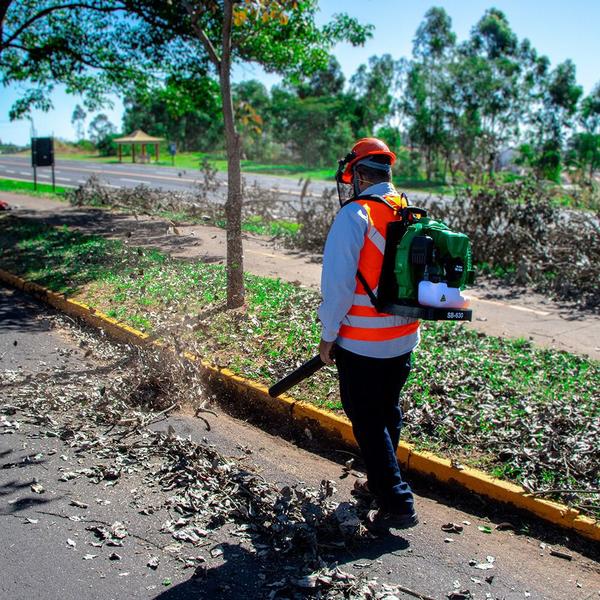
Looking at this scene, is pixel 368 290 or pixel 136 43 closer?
pixel 368 290

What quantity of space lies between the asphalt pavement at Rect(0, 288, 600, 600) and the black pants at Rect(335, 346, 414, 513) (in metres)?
0.28

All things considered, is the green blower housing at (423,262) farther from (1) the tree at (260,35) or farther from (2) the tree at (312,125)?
(2) the tree at (312,125)

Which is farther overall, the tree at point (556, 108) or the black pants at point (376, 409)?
the tree at point (556, 108)

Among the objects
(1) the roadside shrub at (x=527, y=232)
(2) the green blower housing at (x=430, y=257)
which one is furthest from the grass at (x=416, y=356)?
(1) the roadside shrub at (x=527, y=232)

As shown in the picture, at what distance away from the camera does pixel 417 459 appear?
15.2 feet

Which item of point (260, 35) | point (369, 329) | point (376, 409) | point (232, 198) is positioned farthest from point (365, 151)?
point (260, 35)

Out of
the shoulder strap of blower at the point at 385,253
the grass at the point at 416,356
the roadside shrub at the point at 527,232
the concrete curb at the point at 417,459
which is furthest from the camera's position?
the roadside shrub at the point at 527,232

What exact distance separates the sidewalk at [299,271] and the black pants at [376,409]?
4053 mm

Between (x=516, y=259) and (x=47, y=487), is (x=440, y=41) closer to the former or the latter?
(x=516, y=259)

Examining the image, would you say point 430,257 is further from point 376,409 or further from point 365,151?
point 376,409

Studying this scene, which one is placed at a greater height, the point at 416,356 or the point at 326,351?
the point at 326,351

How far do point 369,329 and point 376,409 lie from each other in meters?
0.46

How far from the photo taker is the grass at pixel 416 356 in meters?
4.82

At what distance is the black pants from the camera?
3.69 m
